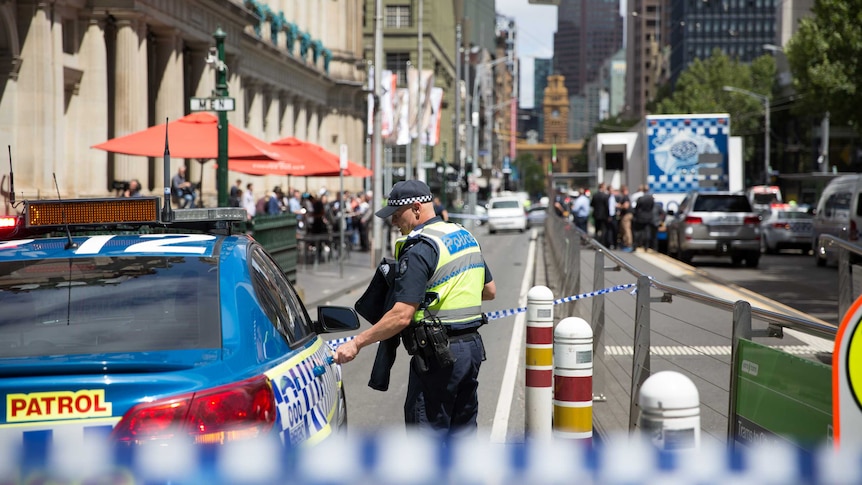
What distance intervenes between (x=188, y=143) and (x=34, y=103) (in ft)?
20.0

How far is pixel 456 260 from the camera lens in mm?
6012

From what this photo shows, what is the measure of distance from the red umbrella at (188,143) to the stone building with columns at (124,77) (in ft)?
6.35

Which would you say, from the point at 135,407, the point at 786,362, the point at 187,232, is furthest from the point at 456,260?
the point at 135,407

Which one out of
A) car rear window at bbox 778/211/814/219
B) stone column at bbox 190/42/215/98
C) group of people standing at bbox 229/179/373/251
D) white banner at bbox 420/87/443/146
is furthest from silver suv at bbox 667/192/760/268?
white banner at bbox 420/87/443/146

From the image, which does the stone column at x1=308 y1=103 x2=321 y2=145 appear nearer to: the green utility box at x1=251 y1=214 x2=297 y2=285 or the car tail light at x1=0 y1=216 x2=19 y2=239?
the green utility box at x1=251 y1=214 x2=297 y2=285

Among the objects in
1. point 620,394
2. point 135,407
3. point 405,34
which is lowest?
point 620,394

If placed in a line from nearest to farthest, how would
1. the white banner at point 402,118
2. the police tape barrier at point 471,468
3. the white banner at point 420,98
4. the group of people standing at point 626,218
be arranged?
the police tape barrier at point 471,468 < the group of people standing at point 626,218 < the white banner at point 402,118 < the white banner at point 420,98

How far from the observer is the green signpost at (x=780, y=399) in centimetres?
401

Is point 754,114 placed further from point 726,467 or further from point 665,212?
point 726,467

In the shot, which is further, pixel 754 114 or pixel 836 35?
pixel 754 114

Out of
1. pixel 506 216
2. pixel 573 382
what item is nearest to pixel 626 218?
pixel 506 216

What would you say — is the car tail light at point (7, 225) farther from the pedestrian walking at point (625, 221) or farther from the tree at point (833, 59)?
the tree at point (833, 59)

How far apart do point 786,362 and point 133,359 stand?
7.87 ft

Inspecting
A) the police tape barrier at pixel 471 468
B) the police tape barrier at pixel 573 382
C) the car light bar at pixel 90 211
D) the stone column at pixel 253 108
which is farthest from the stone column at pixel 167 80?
the police tape barrier at pixel 471 468
